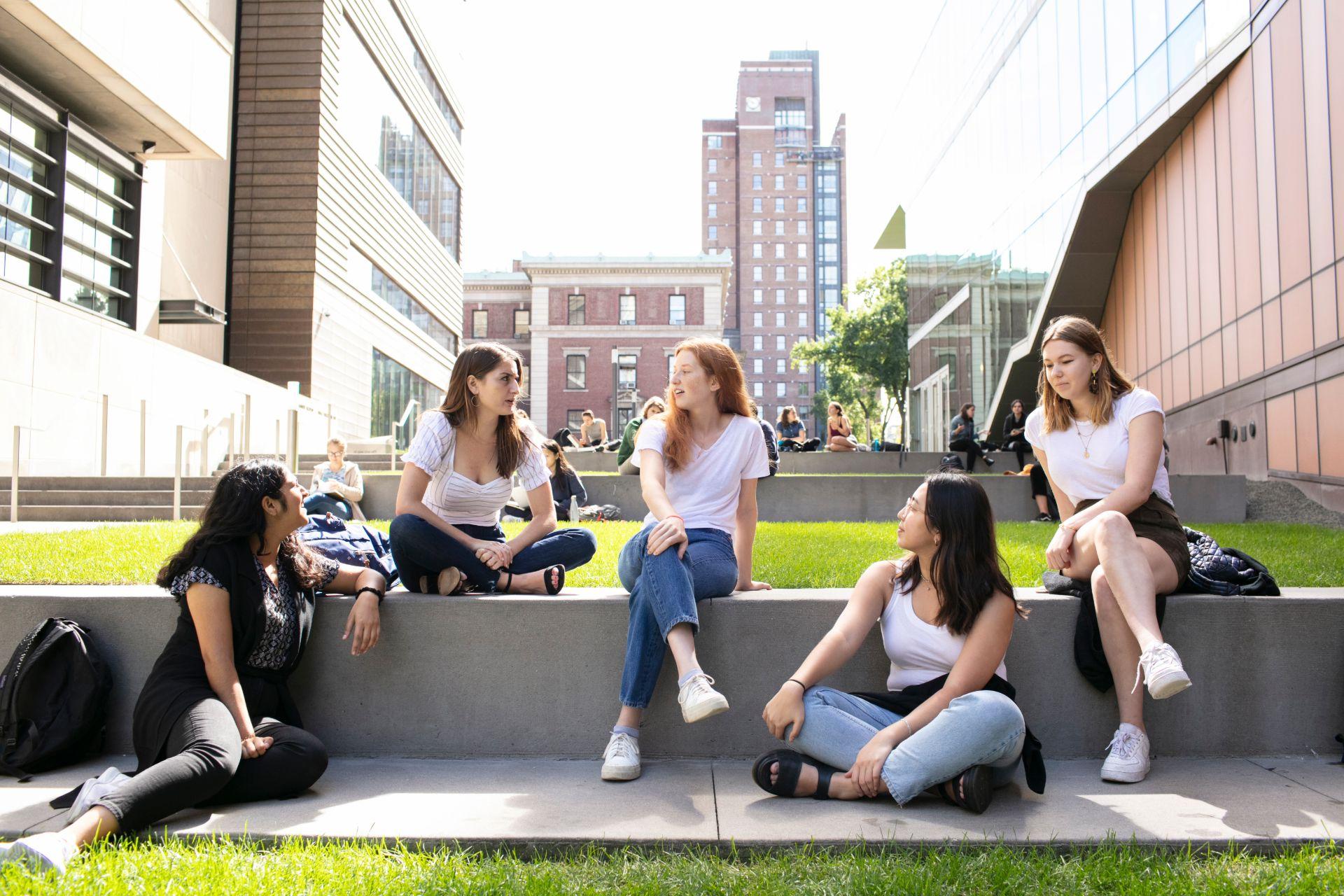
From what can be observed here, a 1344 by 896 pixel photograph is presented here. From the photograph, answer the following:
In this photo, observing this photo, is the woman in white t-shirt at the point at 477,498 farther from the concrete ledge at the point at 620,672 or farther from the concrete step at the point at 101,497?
the concrete step at the point at 101,497

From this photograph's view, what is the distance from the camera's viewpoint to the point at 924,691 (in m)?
4.01

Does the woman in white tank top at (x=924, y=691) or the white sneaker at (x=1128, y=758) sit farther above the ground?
the woman in white tank top at (x=924, y=691)

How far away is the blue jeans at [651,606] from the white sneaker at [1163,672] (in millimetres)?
1692

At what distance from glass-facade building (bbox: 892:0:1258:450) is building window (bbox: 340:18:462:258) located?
16.9 metres

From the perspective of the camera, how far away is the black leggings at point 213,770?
10.9 feet

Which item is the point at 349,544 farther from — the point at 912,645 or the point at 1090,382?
the point at 1090,382

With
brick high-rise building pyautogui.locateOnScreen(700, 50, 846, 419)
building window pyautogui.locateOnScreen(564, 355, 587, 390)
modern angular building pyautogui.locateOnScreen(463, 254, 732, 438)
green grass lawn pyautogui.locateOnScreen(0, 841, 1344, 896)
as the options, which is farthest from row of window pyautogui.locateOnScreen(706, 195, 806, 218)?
green grass lawn pyautogui.locateOnScreen(0, 841, 1344, 896)

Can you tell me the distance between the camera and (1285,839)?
10.8 ft

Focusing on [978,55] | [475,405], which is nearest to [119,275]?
[475,405]

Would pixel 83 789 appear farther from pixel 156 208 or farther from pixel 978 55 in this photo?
pixel 978 55

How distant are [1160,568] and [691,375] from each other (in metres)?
2.16

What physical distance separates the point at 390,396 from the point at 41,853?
29.2m

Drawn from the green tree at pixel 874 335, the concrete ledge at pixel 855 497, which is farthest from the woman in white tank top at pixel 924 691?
the green tree at pixel 874 335

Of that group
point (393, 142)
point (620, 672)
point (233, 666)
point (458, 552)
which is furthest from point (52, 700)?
point (393, 142)
